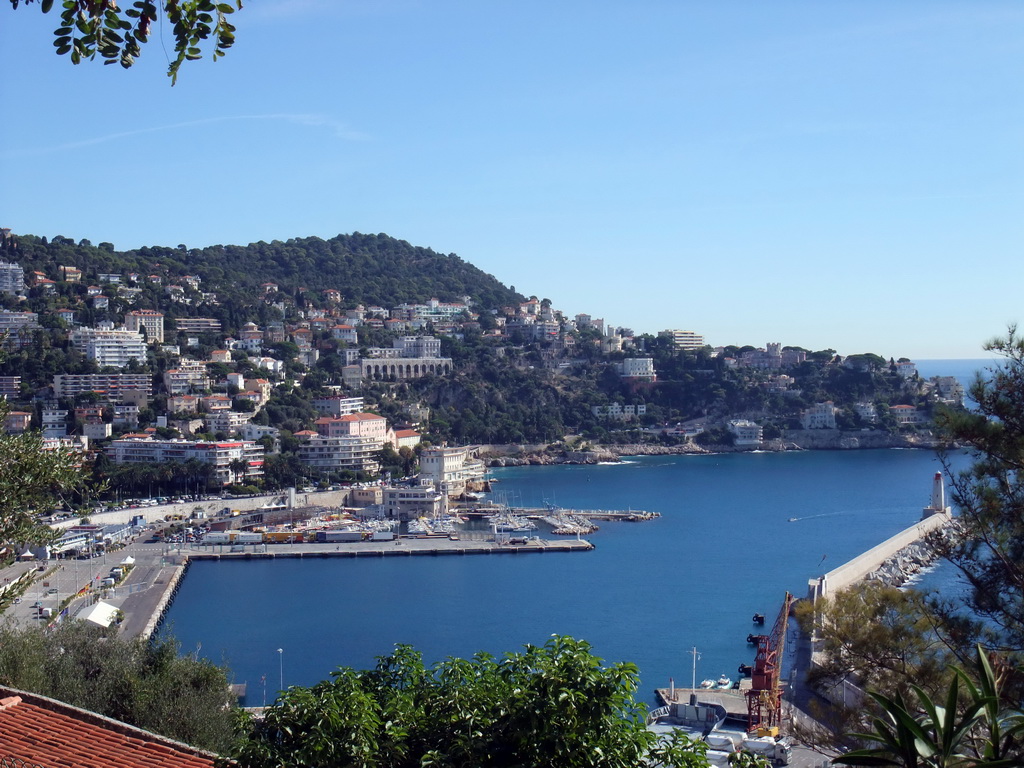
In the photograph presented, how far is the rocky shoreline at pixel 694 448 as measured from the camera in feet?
128

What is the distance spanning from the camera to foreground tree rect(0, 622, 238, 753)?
5504mm

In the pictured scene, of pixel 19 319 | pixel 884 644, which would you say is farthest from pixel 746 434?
pixel 884 644

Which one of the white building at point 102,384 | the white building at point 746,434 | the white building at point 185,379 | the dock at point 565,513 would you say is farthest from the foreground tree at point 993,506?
the white building at point 746,434

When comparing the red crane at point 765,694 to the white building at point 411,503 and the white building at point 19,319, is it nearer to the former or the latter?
the white building at point 411,503

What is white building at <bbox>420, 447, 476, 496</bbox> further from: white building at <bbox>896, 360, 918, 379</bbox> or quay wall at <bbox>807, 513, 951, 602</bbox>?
white building at <bbox>896, 360, 918, 379</bbox>

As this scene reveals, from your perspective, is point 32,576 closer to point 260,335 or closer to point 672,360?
point 260,335

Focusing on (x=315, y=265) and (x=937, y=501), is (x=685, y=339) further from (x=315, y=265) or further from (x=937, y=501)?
(x=937, y=501)

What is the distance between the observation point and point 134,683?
5770 mm

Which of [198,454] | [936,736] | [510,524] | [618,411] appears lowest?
[510,524]

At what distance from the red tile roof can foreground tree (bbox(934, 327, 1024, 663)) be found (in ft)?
8.44

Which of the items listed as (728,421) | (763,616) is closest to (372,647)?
(763,616)

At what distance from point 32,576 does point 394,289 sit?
55.3 meters

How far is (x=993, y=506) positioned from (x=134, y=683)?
4486 millimetres

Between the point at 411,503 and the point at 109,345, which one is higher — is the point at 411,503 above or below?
below
